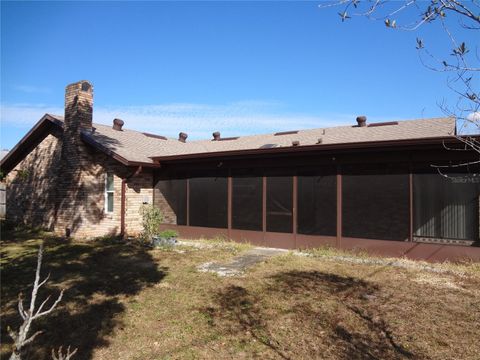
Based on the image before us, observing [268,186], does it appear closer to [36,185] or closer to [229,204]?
[229,204]

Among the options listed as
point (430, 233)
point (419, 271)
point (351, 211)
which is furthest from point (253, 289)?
point (351, 211)

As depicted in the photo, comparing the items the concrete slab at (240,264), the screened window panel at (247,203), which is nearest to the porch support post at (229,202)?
the screened window panel at (247,203)

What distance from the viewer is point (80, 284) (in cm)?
712

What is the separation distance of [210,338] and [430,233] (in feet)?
25.1

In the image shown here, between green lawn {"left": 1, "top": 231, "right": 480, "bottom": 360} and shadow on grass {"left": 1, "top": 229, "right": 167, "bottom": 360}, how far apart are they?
0.02m

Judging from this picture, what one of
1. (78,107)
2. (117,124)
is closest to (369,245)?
(78,107)

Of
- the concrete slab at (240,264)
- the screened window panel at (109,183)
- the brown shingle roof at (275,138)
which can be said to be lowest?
the concrete slab at (240,264)

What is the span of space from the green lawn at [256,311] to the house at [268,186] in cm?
203

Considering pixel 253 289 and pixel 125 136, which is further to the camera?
pixel 125 136

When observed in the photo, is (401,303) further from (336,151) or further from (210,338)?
(336,151)

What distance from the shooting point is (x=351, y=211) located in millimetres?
13922

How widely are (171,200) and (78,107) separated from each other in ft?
16.6

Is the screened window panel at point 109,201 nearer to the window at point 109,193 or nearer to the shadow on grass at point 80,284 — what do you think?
the window at point 109,193

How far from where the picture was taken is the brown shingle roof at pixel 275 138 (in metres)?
11.7
